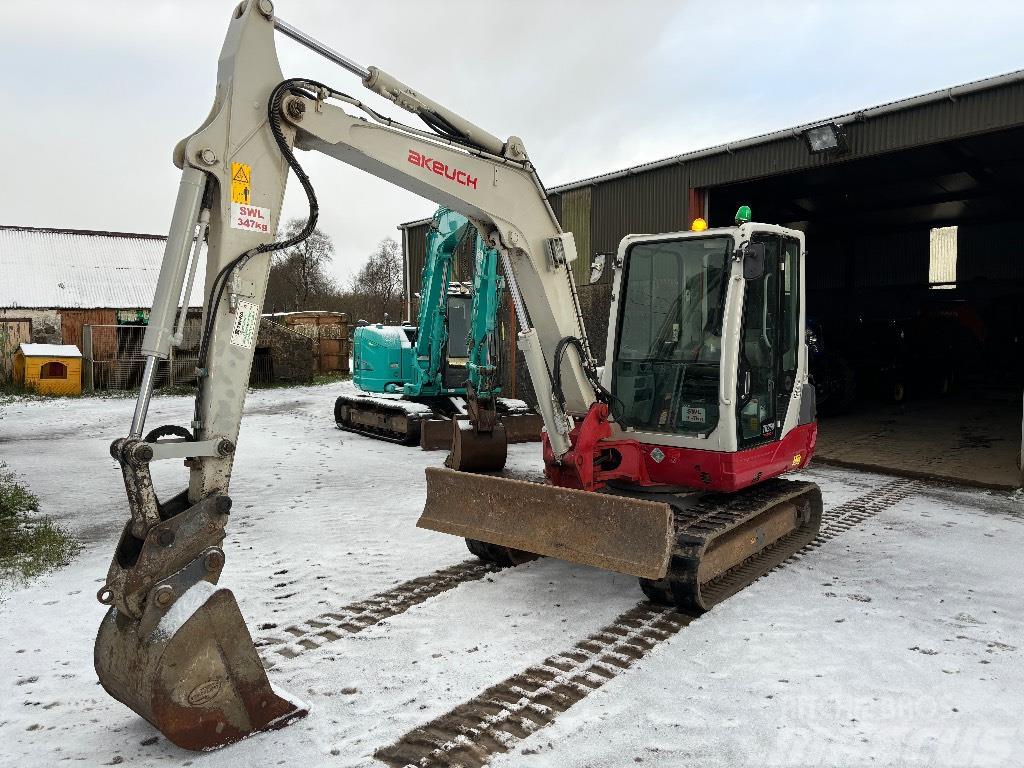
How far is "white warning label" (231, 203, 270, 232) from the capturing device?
11.8ft

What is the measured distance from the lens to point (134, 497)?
322cm

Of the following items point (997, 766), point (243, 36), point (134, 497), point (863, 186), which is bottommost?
point (997, 766)

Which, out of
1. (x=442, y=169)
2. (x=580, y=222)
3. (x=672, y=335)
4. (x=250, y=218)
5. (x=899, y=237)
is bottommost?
(x=672, y=335)

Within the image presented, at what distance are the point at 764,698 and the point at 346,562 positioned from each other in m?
3.31

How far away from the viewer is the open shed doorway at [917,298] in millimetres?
11812

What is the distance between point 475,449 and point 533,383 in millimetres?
3881

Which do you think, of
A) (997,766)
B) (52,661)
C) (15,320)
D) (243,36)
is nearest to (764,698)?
(997,766)

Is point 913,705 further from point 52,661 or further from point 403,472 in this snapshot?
point 403,472

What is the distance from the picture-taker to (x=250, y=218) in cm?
365

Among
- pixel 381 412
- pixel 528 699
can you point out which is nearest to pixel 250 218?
pixel 528 699

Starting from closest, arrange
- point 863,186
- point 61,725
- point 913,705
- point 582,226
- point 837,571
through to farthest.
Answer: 1. point 61,725
2. point 913,705
3. point 837,571
4. point 582,226
5. point 863,186

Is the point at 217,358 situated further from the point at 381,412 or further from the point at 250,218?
the point at 381,412

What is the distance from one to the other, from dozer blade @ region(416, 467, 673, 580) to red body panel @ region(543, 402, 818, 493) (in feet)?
1.71

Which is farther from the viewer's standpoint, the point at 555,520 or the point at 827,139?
the point at 827,139
